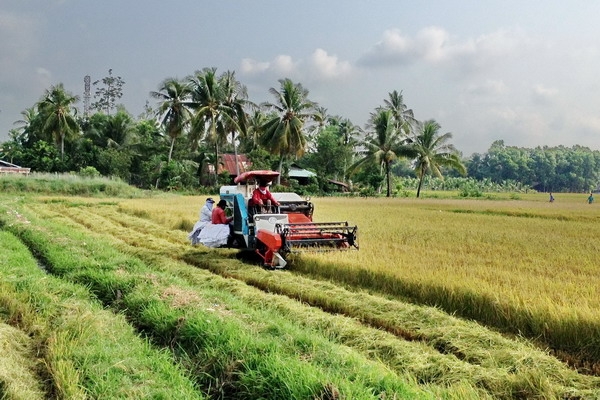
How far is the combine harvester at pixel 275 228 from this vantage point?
9.16 metres

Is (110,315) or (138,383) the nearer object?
(138,383)

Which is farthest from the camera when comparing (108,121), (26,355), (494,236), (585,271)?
(108,121)

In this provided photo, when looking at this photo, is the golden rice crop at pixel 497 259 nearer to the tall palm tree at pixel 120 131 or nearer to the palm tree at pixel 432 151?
the palm tree at pixel 432 151

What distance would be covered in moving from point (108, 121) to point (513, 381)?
170ft

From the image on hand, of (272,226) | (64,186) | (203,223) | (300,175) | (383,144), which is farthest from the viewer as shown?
(300,175)

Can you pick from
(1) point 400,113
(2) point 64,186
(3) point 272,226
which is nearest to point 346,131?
(1) point 400,113

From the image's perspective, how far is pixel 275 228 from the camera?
30.6 ft

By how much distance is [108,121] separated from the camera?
50781 mm

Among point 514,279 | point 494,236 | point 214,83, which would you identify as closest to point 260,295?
point 514,279

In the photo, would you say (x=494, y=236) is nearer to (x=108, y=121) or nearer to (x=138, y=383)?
(x=138, y=383)

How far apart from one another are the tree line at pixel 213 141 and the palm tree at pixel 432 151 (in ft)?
0.28

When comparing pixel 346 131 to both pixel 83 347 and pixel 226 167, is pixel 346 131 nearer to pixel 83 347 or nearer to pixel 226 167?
pixel 226 167

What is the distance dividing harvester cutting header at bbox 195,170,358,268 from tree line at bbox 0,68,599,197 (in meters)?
26.8

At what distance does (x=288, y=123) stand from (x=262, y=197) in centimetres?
2812
